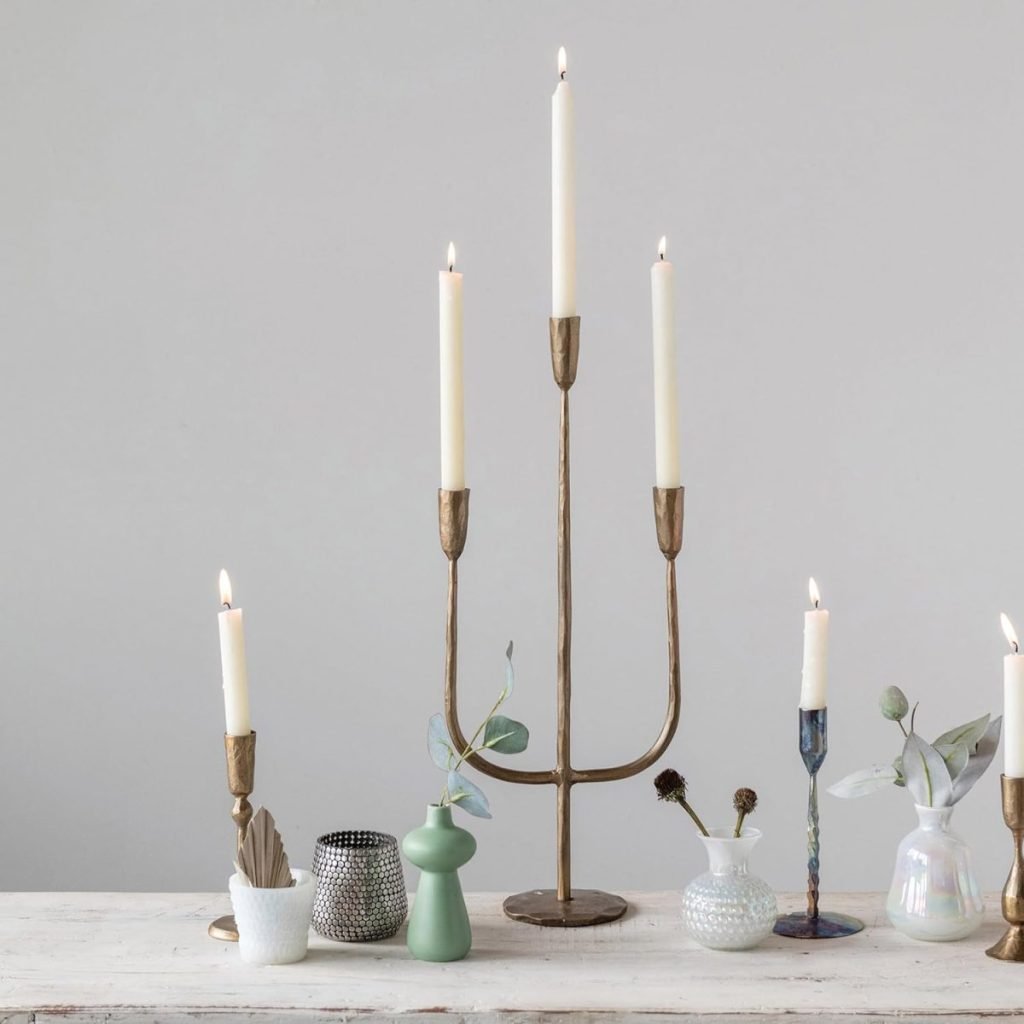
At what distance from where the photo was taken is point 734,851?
1.08 metres

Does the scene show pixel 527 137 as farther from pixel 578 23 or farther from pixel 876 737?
pixel 876 737

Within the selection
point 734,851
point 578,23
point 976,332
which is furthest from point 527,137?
point 734,851

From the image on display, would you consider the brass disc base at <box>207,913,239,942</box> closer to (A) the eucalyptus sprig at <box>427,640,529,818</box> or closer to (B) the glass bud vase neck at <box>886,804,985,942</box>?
(A) the eucalyptus sprig at <box>427,640,529,818</box>

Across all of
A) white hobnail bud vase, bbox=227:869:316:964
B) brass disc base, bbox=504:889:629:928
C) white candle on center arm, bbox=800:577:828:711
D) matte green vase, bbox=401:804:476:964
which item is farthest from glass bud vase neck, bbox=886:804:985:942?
white hobnail bud vase, bbox=227:869:316:964

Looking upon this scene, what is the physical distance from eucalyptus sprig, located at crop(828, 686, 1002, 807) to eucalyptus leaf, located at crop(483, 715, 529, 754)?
244 millimetres

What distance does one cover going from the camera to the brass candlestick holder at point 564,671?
115cm

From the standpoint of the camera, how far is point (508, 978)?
1006 millimetres

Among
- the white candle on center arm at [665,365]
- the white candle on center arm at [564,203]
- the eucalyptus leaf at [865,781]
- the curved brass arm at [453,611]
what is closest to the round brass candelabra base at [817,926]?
the eucalyptus leaf at [865,781]

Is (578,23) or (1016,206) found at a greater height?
(578,23)

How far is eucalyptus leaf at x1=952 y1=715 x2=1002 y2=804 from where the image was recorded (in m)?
1.09

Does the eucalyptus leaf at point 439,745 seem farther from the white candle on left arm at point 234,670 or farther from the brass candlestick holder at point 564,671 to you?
the white candle on left arm at point 234,670

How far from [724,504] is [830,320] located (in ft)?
1.06

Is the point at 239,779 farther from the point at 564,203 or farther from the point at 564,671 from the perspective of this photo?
the point at 564,203

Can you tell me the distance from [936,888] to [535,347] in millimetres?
1261
